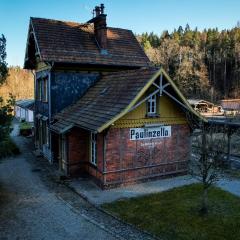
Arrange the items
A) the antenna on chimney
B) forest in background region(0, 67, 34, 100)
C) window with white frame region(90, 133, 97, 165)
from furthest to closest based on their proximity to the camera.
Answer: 1. forest in background region(0, 67, 34, 100)
2. the antenna on chimney
3. window with white frame region(90, 133, 97, 165)

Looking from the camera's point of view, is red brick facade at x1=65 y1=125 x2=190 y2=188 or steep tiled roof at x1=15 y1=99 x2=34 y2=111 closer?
red brick facade at x1=65 y1=125 x2=190 y2=188

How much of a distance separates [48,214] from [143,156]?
5.87 m

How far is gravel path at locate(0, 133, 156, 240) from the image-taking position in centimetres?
1086

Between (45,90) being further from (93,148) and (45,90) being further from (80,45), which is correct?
(93,148)

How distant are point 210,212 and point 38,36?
14690mm

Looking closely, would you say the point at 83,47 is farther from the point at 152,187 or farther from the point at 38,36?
the point at 152,187

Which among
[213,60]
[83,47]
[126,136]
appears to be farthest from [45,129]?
[213,60]

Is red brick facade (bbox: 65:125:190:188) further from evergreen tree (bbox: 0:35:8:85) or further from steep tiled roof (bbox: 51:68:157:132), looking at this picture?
evergreen tree (bbox: 0:35:8:85)

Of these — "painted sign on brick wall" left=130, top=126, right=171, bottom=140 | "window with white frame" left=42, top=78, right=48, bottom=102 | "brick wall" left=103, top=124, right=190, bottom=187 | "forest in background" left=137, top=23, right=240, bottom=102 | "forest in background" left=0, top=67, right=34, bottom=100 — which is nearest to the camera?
"brick wall" left=103, top=124, right=190, bottom=187

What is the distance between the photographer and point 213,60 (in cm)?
8594

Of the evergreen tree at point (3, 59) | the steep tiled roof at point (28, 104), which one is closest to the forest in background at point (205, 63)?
the steep tiled roof at point (28, 104)

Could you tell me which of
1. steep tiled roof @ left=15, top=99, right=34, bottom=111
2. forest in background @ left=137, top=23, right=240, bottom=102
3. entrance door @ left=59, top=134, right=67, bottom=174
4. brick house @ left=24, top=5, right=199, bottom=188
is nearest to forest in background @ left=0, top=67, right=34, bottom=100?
forest in background @ left=137, top=23, right=240, bottom=102

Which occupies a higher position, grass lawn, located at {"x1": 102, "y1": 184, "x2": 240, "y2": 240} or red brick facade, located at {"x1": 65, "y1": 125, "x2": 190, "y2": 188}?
red brick facade, located at {"x1": 65, "y1": 125, "x2": 190, "y2": 188}

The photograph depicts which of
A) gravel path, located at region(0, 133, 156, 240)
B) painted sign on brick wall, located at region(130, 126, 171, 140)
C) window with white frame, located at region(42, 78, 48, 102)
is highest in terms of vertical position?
window with white frame, located at region(42, 78, 48, 102)
